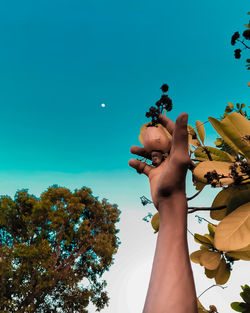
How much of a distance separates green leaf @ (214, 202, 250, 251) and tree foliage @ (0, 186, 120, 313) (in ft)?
25.3

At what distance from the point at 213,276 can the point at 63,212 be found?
28.1ft

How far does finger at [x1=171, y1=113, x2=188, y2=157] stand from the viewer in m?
0.72

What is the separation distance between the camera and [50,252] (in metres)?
8.19

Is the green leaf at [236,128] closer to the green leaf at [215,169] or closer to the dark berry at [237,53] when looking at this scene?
the green leaf at [215,169]

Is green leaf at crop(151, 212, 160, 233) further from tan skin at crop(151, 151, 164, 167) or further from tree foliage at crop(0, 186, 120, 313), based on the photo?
tree foliage at crop(0, 186, 120, 313)

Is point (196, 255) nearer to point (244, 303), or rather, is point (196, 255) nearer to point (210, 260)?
point (210, 260)

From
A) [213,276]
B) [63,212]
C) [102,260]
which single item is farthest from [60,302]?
[213,276]

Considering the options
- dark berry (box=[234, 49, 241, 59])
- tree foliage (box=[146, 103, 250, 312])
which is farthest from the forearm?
dark berry (box=[234, 49, 241, 59])

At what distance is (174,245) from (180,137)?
358 millimetres

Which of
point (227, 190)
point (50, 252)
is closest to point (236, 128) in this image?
point (227, 190)

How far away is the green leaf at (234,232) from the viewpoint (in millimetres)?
479

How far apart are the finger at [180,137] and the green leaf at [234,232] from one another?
26 cm

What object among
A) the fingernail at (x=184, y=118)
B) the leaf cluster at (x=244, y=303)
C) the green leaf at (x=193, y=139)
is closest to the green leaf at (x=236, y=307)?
the leaf cluster at (x=244, y=303)

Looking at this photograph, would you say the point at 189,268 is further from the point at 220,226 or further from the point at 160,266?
the point at 220,226
